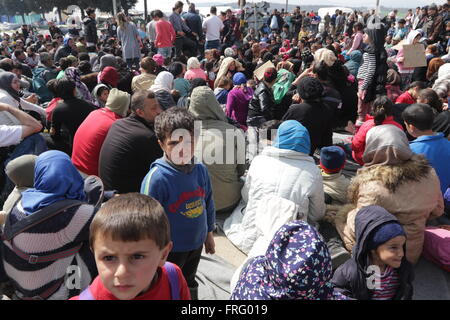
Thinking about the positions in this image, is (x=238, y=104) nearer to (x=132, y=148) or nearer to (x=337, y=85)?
(x=337, y=85)

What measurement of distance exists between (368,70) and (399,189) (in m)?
4.48

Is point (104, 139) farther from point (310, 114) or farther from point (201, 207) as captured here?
point (310, 114)

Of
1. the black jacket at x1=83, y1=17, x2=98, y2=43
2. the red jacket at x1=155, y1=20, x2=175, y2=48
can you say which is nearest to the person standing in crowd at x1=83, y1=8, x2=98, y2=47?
the black jacket at x1=83, y1=17, x2=98, y2=43

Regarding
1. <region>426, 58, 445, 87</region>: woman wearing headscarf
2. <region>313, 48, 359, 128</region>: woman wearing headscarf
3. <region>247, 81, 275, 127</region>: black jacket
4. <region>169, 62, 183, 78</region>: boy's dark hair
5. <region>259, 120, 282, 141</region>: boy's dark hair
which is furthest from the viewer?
<region>426, 58, 445, 87</region>: woman wearing headscarf

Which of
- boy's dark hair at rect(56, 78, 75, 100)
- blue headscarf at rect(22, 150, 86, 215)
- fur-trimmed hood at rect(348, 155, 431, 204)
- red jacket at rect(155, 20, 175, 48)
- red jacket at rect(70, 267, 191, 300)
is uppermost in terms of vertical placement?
red jacket at rect(155, 20, 175, 48)

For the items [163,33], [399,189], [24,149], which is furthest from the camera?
[163,33]

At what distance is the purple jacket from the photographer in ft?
18.7

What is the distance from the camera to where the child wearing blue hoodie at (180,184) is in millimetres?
2344

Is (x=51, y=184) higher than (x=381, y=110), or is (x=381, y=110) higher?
(x=51, y=184)

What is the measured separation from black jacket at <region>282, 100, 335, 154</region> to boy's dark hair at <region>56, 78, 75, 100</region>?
270cm

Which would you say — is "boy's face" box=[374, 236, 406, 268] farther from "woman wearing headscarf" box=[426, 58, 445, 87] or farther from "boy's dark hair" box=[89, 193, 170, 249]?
"woman wearing headscarf" box=[426, 58, 445, 87]

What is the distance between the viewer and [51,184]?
2068 mm

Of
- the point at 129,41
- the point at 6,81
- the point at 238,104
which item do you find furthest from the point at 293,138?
the point at 129,41
